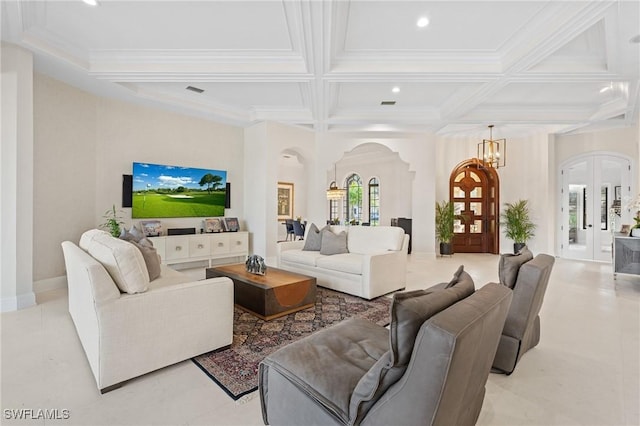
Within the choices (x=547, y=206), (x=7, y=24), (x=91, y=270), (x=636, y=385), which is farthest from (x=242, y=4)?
(x=547, y=206)

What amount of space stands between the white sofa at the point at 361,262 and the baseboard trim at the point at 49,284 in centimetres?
306

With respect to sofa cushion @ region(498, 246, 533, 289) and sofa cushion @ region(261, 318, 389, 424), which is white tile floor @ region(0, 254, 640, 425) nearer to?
sofa cushion @ region(261, 318, 389, 424)

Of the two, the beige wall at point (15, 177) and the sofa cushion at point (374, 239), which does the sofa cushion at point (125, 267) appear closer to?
the beige wall at point (15, 177)

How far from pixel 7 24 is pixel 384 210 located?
350 inches

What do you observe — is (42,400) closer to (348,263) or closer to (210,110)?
(348,263)

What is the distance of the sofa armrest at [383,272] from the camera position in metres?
3.78

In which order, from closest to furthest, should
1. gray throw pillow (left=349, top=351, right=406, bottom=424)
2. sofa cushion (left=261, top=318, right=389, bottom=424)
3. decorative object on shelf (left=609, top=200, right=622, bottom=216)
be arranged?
gray throw pillow (left=349, top=351, right=406, bottom=424)
sofa cushion (left=261, top=318, right=389, bottom=424)
decorative object on shelf (left=609, top=200, right=622, bottom=216)

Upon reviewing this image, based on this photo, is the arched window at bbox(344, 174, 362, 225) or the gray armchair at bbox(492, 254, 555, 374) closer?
the gray armchair at bbox(492, 254, 555, 374)

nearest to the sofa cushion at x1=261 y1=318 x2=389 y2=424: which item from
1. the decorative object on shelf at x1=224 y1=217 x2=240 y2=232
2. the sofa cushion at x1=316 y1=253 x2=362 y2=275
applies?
the sofa cushion at x1=316 y1=253 x2=362 y2=275

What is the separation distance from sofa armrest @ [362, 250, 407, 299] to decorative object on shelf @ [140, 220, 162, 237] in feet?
11.9

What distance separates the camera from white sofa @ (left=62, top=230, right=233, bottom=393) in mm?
1879

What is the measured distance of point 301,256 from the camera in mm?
4621

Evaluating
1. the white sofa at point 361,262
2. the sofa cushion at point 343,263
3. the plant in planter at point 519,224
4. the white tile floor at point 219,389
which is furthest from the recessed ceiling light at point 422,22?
the plant in planter at point 519,224

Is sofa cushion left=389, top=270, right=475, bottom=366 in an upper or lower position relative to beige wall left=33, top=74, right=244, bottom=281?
lower
